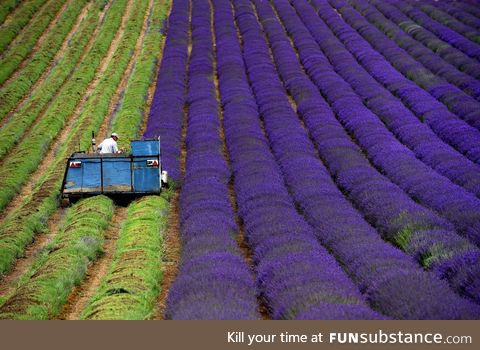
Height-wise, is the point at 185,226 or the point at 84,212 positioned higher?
the point at 185,226

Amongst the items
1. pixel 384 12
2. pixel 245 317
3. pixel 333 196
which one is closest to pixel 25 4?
pixel 384 12

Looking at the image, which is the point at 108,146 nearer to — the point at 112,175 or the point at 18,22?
the point at 112,175

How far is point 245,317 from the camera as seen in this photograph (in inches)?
294

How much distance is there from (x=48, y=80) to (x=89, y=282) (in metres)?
21.4

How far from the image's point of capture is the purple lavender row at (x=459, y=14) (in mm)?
36956

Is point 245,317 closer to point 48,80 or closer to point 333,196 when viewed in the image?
point 333,196

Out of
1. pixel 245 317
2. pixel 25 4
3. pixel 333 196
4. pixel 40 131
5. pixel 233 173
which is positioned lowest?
pixel 25 4

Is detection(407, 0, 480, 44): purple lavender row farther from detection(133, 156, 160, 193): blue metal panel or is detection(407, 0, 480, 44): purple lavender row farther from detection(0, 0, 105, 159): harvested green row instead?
detection(133, 156, 160, 193): blue metal panel

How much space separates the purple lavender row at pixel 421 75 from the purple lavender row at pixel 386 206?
156 inches

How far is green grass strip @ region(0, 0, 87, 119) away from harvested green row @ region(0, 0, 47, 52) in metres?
1.97

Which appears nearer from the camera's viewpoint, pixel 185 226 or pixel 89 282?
pixel 89 282

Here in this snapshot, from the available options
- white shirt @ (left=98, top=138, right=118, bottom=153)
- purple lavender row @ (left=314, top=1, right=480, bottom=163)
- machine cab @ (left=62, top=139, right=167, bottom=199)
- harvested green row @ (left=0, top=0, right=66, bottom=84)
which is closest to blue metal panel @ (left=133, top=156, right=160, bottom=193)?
machine cab @ (left=62, top=139, right=167, bottom=199)

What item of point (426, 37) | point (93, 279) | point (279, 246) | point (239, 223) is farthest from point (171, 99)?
point (426, 37)

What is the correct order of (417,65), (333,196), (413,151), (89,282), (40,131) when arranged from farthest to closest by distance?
(417,65) → (40,131) → (413,151) → (333,196) → (89,282)
